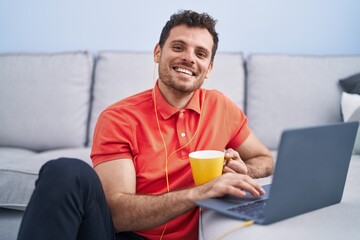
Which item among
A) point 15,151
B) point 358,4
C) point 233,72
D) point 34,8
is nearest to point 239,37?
point 233,72

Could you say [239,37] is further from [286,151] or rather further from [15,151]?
[286,151]

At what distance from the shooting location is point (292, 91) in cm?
219

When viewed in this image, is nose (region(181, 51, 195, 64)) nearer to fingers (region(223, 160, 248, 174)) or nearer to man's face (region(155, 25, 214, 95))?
man's face (region(155, 25, 214, 95))

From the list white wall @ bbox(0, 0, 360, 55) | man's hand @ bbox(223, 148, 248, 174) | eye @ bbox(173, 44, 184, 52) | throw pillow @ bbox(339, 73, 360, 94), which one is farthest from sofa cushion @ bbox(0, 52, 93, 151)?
throw pillow @ bbox(339, 73, 360, 94)

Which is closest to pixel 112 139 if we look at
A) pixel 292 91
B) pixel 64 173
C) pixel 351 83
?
pixel 64 173

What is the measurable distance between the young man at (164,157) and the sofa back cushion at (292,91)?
63 centimetres

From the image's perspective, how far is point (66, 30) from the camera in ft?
8.35

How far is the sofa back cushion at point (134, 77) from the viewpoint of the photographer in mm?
2232

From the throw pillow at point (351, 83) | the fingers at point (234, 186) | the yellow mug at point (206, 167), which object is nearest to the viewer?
the fingers at point (234, 186)

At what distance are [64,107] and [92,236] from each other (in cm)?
121

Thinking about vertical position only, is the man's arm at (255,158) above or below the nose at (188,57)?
below

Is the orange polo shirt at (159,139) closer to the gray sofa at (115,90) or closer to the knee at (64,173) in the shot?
the knee at (64,173)

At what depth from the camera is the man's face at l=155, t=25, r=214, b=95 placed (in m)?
1.44

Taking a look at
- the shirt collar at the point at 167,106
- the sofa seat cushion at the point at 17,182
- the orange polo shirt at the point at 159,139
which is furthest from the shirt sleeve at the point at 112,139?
the sofa seat cushion at the point at 17,182
